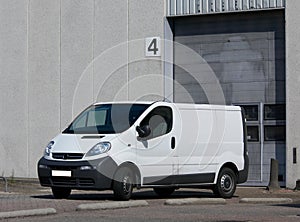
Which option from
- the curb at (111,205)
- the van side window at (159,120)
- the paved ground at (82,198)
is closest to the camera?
the curb at (111,205)

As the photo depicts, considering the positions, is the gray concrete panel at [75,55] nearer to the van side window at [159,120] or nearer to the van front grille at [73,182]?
the van side window at [159,120]

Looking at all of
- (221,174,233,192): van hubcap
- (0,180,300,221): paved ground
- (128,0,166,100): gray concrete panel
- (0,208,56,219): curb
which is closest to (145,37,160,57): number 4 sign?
(128,0,166,100): gray concrete panel

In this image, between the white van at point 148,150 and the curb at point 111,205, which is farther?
the white van at point 148,150

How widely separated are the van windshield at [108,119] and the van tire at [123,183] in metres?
0.84

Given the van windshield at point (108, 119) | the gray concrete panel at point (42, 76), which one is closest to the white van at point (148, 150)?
the van windshield at point (108, 119)

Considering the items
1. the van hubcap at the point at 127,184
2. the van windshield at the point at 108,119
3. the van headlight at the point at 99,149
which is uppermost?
the van windshield at the point at 108,119

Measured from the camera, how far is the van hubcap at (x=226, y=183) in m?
18.5

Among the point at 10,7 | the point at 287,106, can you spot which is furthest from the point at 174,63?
the point at 10,7

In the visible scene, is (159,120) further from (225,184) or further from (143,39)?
(143,39)

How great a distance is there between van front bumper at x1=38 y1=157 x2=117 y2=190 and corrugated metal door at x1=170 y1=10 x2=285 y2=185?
9.19 meters

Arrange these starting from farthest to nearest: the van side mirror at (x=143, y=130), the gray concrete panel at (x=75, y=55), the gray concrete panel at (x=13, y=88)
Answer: the gray concrete panel at (x=13, y=88) → the gray concrete panel at (x=75, y=55) → the van side mirror at (x=143, y=130)

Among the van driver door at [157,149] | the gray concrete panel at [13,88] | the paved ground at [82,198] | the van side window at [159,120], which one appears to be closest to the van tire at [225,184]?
the paved ground at [82,198]

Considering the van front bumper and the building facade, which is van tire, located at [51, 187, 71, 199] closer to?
the van front bumper

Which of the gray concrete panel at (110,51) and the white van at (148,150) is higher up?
the gray concrete panel at (110,51)
